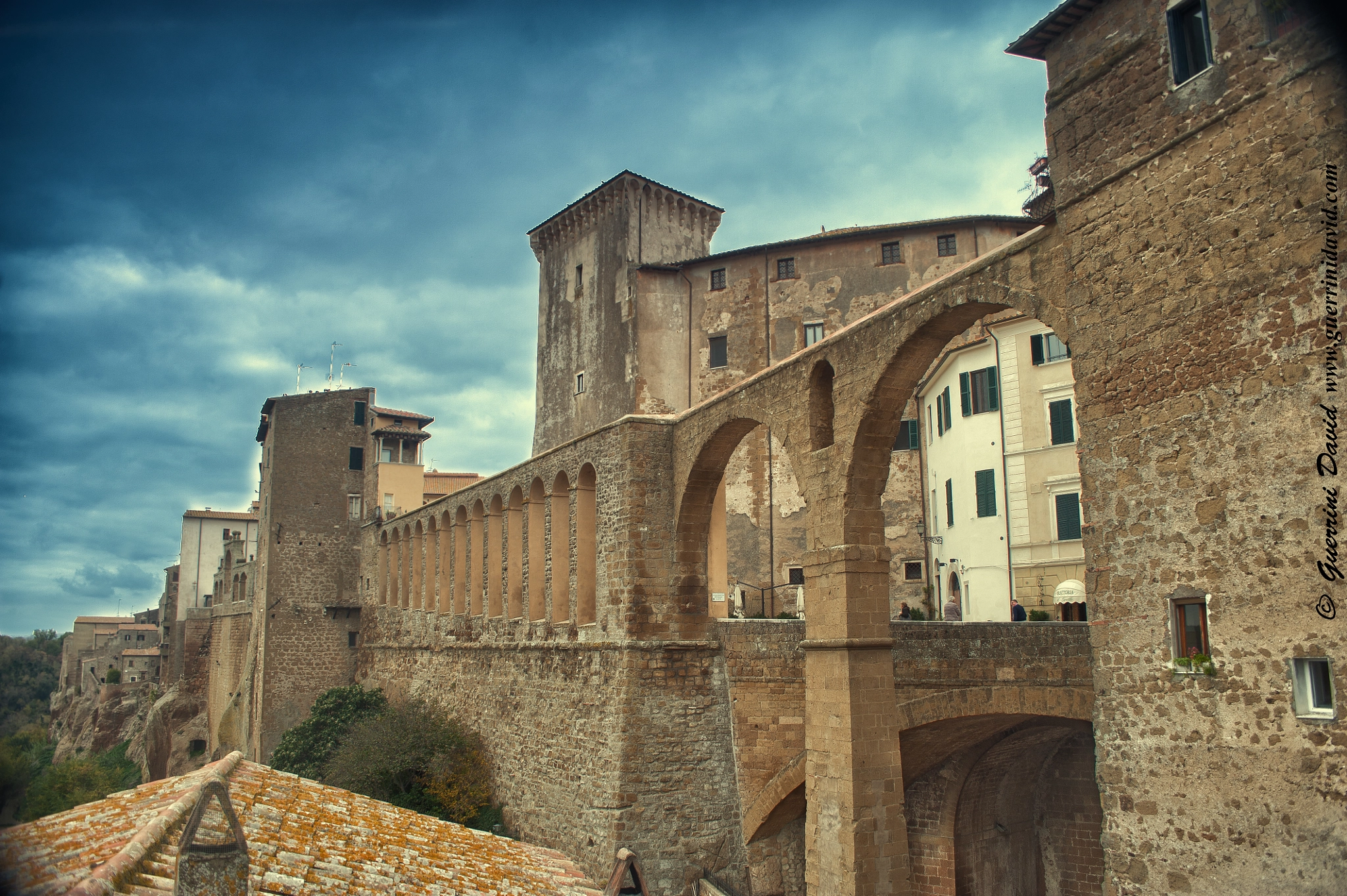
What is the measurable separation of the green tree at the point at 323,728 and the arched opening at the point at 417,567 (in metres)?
3.43

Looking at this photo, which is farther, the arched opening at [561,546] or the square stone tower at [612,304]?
the square stone tower at [612,304]

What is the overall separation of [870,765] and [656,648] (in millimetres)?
5818

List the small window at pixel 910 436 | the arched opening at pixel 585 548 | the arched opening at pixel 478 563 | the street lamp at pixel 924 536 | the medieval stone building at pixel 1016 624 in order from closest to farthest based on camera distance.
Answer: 1. the medieval stone building at pixel 1016 624
2. the arched opening at pixel 585 548
3. the arched opening at pixel 478 563
4. the street lamp at pixel 924 536
5. the small window at pixel 910 436

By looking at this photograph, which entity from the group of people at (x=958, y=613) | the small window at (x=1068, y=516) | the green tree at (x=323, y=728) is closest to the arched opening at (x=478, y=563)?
the green tree at (x=323, y=728)

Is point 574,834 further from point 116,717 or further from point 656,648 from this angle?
point 116,717

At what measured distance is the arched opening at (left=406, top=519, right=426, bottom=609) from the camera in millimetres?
30969

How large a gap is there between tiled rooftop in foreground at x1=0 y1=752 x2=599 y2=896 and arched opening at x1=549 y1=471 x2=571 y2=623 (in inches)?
324

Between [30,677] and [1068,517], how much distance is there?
5848 cm

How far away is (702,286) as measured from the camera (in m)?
32.9

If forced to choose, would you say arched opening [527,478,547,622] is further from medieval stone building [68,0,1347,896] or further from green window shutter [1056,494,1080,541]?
green window shutter [1056,494,1080,541]

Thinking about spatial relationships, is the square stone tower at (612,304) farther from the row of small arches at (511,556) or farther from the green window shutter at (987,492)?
the green window shutter at (987,492)

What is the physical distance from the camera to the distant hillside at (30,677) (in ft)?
90.8

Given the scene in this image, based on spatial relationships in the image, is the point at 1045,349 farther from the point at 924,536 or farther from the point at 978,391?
the point at 924,536

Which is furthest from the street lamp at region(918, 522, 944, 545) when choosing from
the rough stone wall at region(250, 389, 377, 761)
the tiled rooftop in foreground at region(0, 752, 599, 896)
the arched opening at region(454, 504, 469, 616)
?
the rough stone wall at region(250, 389, 377, 761)
